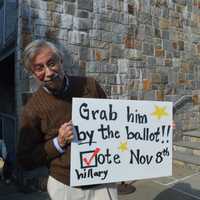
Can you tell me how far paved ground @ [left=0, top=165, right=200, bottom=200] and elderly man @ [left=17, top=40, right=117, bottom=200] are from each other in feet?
6.81

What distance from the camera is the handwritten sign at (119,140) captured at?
174cm

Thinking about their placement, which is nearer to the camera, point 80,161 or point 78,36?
point 80,161

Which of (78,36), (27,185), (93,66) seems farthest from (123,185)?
(78,36)

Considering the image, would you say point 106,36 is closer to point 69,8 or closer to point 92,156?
point 69,8

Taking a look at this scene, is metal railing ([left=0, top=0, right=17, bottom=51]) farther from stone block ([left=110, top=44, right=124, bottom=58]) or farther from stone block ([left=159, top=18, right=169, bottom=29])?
stone block ([left=159, top=18, right=169, bottom=29])

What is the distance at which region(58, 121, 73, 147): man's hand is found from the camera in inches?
62.5

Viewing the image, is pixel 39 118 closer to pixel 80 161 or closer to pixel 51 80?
pixel 51 80

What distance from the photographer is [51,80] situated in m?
1.62

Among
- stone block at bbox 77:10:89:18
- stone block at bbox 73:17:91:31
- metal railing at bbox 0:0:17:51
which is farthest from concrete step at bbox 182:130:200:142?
metal railing at bbox 0:0:17:51

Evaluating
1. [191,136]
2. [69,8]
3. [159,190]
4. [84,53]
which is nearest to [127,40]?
[84,53]

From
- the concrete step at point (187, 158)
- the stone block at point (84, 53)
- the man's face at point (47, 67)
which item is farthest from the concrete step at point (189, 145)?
the man's face at point (47, 67)

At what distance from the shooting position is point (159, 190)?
3928 mm

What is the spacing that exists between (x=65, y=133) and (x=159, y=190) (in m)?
2.69

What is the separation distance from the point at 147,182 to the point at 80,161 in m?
2.73
